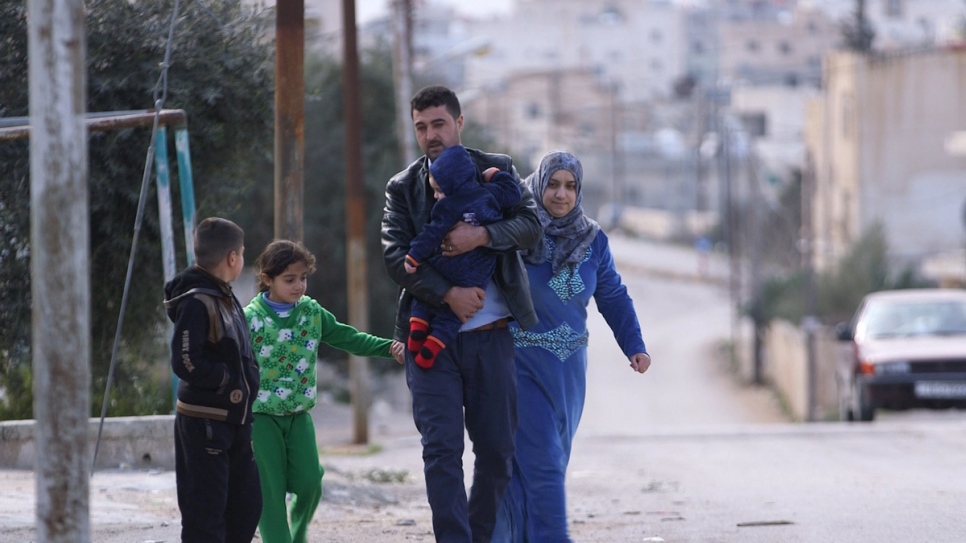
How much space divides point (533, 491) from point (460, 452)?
0.49 metres

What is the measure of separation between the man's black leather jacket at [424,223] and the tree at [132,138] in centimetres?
302

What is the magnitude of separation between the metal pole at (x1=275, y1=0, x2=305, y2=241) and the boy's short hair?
9.76 ft

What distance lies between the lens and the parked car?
14.7 metres

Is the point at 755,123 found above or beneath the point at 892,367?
above

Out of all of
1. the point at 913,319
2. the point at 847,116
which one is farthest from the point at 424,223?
the point at 847,116

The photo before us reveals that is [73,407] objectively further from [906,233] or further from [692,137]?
[692,137]

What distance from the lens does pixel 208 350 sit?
4.61m

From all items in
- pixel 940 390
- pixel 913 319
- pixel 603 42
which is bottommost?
pixel 940 390

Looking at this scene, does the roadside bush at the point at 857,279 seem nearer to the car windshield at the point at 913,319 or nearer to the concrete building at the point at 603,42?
the car windshield at the point at 913,319

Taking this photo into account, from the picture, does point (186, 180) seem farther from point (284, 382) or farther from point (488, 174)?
point (488, 174)

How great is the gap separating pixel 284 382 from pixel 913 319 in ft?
40.7

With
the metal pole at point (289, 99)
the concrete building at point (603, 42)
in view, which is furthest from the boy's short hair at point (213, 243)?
the concrete building at point (603, 42)

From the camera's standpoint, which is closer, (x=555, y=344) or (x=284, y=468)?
(x=284, y=468)

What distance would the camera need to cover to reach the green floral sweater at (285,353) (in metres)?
5.09
